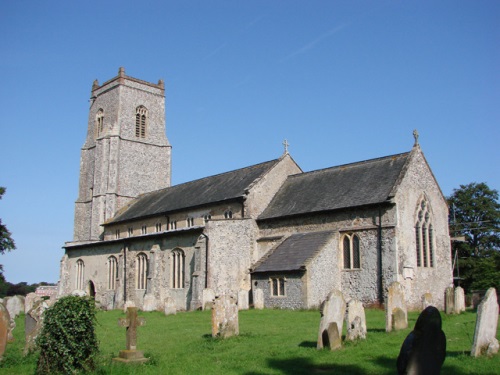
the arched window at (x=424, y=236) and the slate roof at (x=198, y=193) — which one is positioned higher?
the slate roof at (x=198, y=193)

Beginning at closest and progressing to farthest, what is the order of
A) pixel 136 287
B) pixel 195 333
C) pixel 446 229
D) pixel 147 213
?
pixel 195 333
pixel 446 229
pixel 136 287
pixel 147 213

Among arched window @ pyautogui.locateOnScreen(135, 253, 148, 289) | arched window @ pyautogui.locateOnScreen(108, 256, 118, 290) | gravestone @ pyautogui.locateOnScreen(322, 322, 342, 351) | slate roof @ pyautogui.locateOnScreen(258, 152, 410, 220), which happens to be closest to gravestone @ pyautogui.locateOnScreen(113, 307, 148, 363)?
gravestone @ pyautogui.locateOnScreen(322, 322, 342, 351)

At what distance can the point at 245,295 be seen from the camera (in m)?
27.6

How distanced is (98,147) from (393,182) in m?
32.4

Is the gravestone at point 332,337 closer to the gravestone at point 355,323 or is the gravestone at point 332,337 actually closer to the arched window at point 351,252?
the gravestone at point 355,323

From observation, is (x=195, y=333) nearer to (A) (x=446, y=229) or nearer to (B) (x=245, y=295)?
(B) (x=245, y=295)

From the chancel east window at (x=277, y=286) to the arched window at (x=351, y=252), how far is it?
11.9ft

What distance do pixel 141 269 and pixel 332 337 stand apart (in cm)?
2458

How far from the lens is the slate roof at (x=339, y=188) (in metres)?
27.6

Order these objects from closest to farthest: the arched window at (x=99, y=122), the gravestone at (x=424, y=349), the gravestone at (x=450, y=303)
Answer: the gravestone at (x=424, y=349) < the gravestone at (x=450, y=303) < the arched window at (x=99, y=122)

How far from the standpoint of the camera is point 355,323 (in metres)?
13.7

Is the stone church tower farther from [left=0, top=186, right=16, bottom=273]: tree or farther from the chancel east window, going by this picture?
the chancel east window

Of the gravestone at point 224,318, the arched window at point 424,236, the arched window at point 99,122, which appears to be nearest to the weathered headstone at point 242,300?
the arched window at point 424,236

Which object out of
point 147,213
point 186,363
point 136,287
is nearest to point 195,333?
point 186,363
